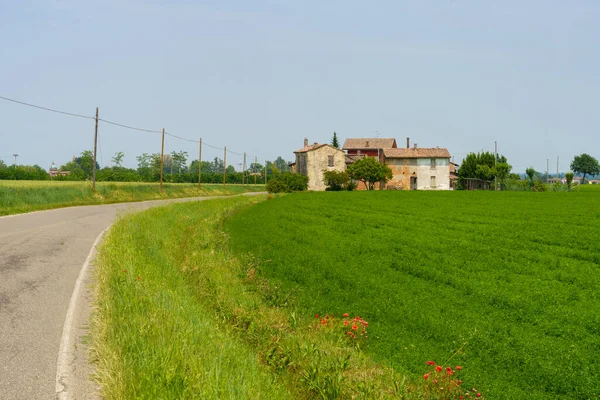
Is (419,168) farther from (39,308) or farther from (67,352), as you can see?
(67,352)

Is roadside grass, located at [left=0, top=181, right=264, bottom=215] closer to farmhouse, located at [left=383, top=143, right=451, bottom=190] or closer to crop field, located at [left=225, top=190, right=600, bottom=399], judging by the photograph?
crop field, located at [left=225, top=190, right=600, bottom=399]

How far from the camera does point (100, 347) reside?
7172 millimetres

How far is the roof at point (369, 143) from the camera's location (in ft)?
376

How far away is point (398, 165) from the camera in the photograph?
336 ft

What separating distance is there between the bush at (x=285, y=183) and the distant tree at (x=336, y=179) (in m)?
8.40

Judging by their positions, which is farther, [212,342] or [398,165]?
[398,165]

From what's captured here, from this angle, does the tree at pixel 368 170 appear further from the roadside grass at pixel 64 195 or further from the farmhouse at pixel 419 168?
the roadside grass at pixel 64 195

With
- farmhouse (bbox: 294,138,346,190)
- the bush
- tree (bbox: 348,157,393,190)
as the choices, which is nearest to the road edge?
the bush

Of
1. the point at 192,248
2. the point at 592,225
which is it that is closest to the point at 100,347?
the point at 192,248

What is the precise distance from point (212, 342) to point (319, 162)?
→ 281 feet

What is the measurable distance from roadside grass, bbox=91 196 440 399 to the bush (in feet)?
200

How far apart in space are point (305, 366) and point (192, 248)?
11145mm

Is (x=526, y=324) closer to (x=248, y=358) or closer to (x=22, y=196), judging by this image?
(x=248, y=358)

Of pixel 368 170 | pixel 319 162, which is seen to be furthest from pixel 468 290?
pixel 319 162
